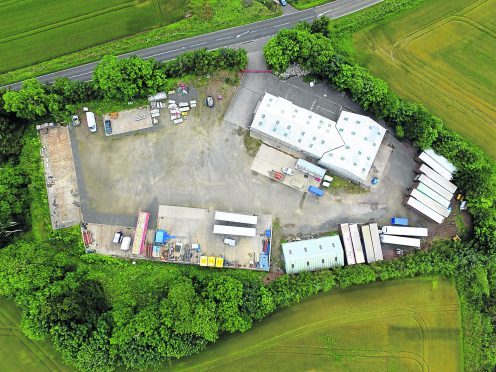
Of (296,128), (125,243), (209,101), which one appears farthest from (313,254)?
(209,101)

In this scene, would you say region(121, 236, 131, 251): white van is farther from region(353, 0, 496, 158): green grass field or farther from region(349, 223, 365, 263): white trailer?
region(353, 0, 496, 158): green grass field

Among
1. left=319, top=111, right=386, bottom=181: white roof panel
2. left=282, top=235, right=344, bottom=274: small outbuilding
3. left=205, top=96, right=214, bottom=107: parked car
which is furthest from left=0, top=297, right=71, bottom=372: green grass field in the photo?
left=319, top=111, right=386, bottom=181: white roof panel

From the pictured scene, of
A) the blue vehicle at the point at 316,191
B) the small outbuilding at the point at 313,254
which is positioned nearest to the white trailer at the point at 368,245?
the small outbuilding at the point at 313,254

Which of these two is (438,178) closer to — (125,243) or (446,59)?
(446,59)

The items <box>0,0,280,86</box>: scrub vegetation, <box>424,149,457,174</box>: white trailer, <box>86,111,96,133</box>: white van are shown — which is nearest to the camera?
<box>424,149,457,174</box>: white trailer

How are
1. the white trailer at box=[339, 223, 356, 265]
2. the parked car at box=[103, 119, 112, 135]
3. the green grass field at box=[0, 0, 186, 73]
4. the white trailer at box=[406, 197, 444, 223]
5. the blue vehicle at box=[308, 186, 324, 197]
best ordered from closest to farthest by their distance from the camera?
the white trailer at box=[339, 223, 356, 265] → the white trailer at box=[406, 197, 444, 223] → the blue vehicle at box=[308, 186, 324, 197] → the parked car at box=[103, 119, 112, 135] → the green grass field at box=[0, 0, 186, 73]

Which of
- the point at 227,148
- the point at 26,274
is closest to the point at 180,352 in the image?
the point at 26,274
